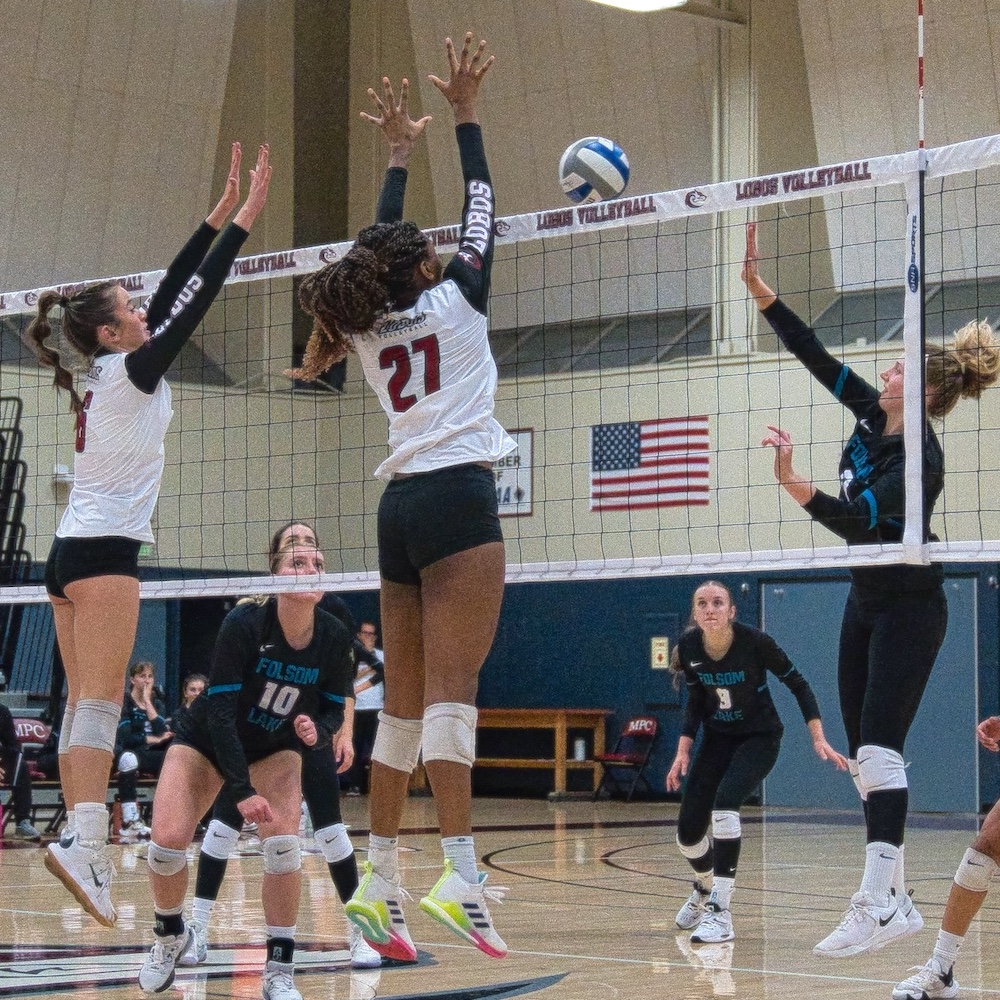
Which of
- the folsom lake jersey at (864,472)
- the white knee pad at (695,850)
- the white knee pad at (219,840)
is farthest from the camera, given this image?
the white knee pad at (695,850)

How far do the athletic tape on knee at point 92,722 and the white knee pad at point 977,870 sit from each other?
290cm

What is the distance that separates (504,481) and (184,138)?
5390 mm

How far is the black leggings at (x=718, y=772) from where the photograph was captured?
8172 mm

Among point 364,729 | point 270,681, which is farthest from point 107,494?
point 364,729

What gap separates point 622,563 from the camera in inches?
263

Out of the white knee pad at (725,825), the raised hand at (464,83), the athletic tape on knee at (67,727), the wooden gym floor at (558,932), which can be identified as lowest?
the wooden gym floor at (558,932)

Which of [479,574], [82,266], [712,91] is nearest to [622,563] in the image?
[479,574]

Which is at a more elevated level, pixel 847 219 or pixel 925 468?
pixel 847 219

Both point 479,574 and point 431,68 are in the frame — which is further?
point 431,68

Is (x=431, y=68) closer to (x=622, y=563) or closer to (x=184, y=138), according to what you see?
(x=184, y=138)

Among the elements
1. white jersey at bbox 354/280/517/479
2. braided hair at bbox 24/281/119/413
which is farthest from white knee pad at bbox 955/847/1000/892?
braided hair at bbox 24/281/119/413

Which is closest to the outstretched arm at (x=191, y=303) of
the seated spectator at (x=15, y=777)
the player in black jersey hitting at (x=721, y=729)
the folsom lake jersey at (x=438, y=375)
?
the folsom lake jersey at (x=438, y=375)

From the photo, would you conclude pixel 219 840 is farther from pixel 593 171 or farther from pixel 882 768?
pixel 593 171

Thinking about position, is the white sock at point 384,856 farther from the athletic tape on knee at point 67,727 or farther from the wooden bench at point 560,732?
the wooden bench at point 560,732
